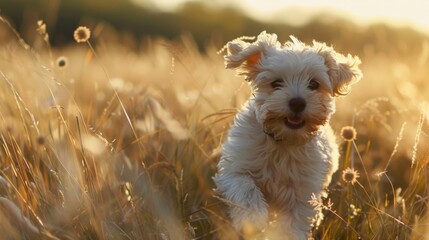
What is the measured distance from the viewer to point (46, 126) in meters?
5.54

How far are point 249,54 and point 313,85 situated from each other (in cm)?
47

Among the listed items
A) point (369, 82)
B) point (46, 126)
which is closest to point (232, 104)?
point (46, 126)

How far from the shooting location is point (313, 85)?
17.3ft

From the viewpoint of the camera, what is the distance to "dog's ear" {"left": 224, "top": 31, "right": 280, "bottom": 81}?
533 cm

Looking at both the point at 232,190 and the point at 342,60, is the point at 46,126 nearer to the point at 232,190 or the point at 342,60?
the point at 232,190

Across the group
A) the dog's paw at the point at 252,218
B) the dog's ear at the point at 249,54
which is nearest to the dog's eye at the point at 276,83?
the dog's ear at the point at 249,54

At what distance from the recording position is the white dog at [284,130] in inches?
197

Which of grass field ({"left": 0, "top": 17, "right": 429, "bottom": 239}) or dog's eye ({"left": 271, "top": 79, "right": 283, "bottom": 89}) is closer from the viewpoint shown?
grass field ({"left": 0, "top": 17, "right": 429, "bottom": 239})

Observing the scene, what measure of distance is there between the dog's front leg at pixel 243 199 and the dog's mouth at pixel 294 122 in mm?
444

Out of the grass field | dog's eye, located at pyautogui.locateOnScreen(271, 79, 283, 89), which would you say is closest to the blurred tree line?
the grass field

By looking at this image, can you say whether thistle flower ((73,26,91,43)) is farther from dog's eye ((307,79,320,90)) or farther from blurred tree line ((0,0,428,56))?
blurred tree line ((0,0,428,56))

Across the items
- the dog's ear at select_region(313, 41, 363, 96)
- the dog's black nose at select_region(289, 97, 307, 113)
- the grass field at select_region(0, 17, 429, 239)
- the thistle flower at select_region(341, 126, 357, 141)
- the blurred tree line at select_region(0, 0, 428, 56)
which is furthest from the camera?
the blurred tree line at select_region(0, 0, 428, 56)

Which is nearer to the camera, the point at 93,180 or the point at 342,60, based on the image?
the point at 93,180

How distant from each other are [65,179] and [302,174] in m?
1.78
